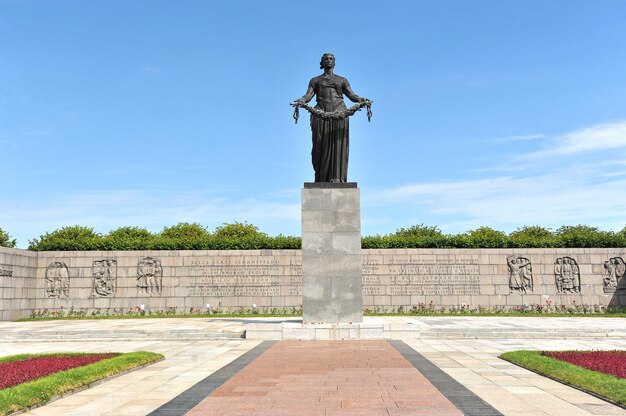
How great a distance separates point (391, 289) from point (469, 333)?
9006 millimetres

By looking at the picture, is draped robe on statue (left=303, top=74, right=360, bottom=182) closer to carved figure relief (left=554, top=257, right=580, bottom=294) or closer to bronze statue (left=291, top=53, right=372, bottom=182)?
bronze statue (left=291, top=53, right=372, bottom=182)

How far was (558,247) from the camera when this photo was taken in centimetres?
2414

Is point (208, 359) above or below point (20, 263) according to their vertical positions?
below

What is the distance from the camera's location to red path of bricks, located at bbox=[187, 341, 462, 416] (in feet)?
18.8

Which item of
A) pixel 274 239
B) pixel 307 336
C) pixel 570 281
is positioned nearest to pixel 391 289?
pixel 274 239

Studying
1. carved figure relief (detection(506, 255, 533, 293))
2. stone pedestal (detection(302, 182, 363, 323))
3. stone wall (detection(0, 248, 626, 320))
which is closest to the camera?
stone pedestal (detection(302, 182, 363, 323))

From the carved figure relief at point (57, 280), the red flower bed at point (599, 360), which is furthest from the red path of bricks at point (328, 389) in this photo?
the carved figure relief at point (57, 280)

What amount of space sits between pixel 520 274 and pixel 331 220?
13228 millimetres

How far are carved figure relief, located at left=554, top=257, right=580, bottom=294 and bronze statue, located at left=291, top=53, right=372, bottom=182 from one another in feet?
46.5

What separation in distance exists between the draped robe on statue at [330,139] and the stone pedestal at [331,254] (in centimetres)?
51

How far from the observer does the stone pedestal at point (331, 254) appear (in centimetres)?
1370

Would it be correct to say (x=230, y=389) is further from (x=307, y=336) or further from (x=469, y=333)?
(x=469, y=333)

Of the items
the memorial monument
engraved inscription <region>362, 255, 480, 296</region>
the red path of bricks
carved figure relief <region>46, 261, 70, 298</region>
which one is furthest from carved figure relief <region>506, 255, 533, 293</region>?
carved figure relief <region>46, 261, 70, 298</region>

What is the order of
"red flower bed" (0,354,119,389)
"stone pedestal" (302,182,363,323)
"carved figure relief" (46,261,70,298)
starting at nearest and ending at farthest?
"red flower bed" (0,354,119,389)
"stone pedestal" (302,182,363,323)
"carved figure relief" (46,261,70,298)
